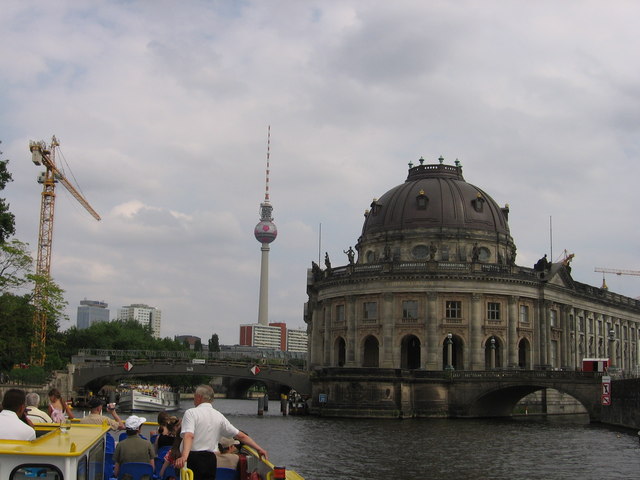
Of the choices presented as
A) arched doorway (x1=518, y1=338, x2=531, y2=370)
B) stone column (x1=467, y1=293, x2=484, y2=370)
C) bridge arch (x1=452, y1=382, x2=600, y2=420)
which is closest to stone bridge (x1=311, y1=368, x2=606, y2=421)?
bridge arch (x1=452, y1=382, x2=600, y2=420)

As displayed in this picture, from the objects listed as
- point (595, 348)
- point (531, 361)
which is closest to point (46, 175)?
point (531, 361)

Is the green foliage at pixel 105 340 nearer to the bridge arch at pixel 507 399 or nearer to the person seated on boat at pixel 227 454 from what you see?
the bridge arch at pixel 507 399

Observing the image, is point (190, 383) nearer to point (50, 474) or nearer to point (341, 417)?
point (341, 417)

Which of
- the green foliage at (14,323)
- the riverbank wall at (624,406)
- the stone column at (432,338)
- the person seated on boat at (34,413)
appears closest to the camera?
the person seated on boat at (34,413)

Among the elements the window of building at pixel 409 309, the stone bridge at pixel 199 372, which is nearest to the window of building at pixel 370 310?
the window of building at pixel 409 309

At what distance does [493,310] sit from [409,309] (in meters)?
9.37

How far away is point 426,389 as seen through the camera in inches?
3519

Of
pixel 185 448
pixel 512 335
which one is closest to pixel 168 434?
pixel 185 448

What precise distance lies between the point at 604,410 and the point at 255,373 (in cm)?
3592

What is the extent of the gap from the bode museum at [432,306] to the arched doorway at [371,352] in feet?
0.44

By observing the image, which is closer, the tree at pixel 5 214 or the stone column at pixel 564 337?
the tree at pixel 5 214

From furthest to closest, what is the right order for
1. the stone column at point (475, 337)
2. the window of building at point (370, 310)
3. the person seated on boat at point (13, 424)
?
the window of building at point (370, 310) → the stone column at point (475, 337) → the person seated on boat at point (13, 424)

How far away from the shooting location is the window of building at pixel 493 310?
9981 centimetres

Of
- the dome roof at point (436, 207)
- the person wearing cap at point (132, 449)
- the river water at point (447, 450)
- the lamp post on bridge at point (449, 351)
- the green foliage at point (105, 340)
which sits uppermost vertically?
the dome roof at point (436, 207)
